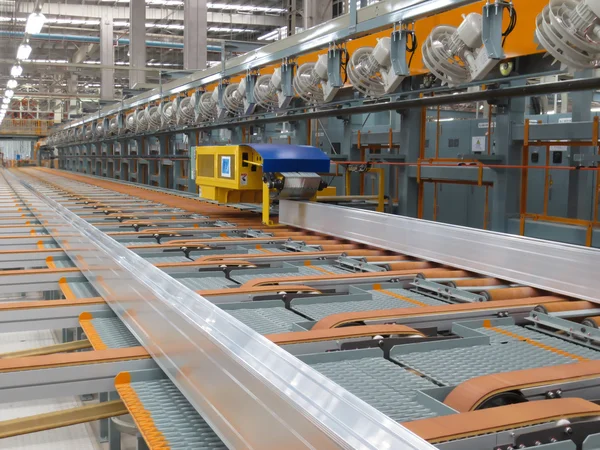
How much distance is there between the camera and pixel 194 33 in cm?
1323

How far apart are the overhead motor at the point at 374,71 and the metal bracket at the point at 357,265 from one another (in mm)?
1490

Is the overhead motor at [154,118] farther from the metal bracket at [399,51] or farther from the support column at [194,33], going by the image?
the metal bracket at [399,51]

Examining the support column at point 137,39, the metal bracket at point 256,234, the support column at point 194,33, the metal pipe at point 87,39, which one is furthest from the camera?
the metal pipe at point 87,39

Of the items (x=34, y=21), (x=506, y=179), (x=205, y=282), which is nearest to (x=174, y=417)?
(x=205, y=282)

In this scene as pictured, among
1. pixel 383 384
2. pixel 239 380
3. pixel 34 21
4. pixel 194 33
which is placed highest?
pixel 194 33

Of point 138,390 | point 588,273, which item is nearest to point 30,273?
point 138,390

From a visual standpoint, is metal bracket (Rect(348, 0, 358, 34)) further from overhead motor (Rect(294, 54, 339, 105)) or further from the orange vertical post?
the orange vertical post

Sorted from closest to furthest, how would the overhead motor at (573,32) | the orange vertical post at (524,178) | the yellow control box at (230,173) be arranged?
the overhead motor at (573,32) → the yellow control box at (230,173) → the orange vertical post at (524,178)

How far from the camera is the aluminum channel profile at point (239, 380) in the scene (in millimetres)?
1174

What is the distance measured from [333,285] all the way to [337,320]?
85 cm

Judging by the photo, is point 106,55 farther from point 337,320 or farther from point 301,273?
point 337,320

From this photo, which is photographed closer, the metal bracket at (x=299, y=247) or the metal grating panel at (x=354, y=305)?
the metal grating panel at (x=354, y=305)

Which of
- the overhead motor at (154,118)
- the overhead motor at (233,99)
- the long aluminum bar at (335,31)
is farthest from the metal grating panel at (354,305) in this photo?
the overhead motor at (154,118)

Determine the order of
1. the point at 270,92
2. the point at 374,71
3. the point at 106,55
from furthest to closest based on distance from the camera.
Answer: the point at 106,55
the point at 270,92
the point at 374,71
